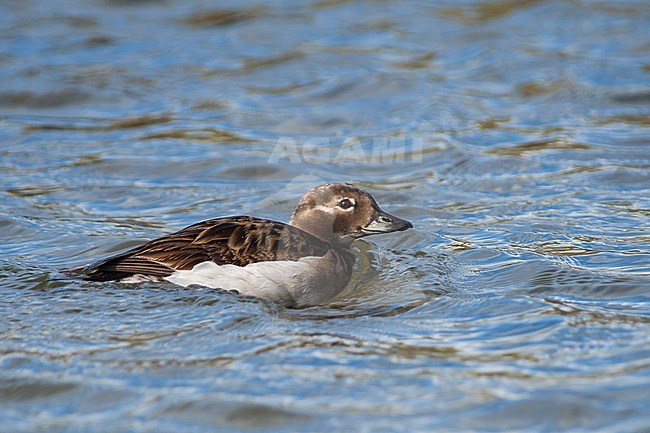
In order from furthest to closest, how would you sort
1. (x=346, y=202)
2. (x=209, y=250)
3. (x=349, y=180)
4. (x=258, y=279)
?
(x=349, y=180)
(x=346, y=202)
(x=209, y=250)
(x=258, y=279)

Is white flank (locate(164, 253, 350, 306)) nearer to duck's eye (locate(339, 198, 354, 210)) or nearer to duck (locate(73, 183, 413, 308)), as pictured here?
duck (locate(73, 183, 413, 308))

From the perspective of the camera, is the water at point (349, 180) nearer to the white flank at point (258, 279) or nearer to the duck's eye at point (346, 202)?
the white flank at point (258, 279)

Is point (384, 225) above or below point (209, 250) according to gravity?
below

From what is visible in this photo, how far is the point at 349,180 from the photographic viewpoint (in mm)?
11844

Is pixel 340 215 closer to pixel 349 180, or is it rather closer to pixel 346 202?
pixel 346 202

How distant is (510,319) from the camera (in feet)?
24.9

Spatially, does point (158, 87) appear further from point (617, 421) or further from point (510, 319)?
point (617, 421)

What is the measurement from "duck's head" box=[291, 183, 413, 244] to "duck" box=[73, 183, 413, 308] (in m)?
0.36

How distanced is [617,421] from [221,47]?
11.6 m

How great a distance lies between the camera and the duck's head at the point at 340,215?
9.02 metres

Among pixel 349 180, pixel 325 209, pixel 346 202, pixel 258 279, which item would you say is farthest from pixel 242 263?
pixel 349 180

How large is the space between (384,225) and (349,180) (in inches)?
112

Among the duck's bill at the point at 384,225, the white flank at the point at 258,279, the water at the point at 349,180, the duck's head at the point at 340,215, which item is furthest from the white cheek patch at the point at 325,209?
the white flank at the point at 258,279

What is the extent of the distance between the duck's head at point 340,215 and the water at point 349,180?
35 centimetres
